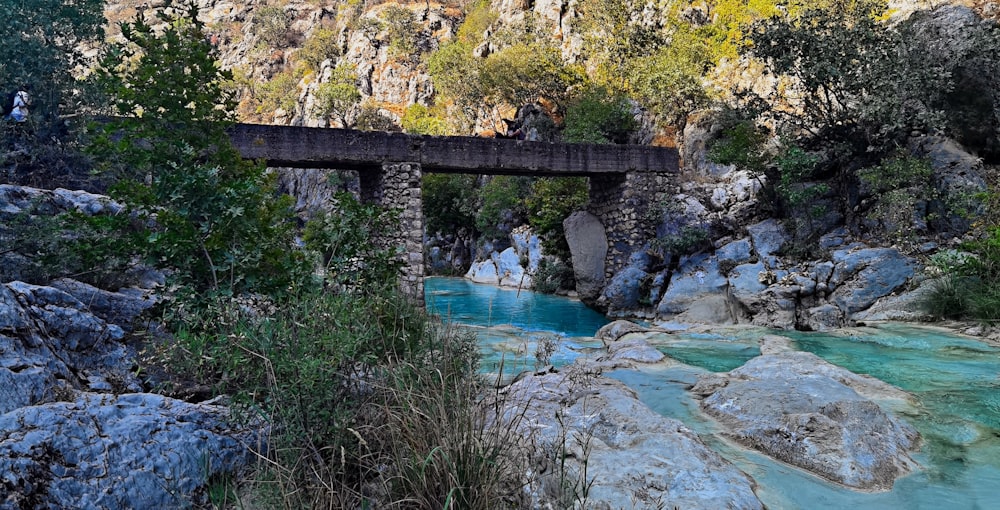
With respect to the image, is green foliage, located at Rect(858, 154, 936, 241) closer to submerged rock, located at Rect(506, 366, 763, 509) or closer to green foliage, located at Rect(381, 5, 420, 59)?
submerged rock, located at Rect(506, 366, 763, 509)

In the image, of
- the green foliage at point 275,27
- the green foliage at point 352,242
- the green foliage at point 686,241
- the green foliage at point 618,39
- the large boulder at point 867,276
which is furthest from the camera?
the green foliage at point 275,27

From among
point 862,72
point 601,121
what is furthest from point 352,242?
point 601,121

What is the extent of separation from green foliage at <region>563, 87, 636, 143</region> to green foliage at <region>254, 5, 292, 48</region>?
46727 millimetres

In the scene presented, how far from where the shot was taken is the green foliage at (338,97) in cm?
4141

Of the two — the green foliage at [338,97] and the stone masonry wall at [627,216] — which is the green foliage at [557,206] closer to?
the stone masonry wall at [627,216]

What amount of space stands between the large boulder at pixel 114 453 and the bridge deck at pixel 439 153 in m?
11.0

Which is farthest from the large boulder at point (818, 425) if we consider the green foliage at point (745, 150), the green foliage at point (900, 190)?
the green foliage at point (745, 150)

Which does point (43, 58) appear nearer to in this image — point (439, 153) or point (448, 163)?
point (439, 153)

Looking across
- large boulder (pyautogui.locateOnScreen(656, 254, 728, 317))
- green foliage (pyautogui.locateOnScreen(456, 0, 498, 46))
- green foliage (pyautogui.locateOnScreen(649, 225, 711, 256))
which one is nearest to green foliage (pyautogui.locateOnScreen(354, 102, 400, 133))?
green foliage (pyautogui.locateOnScreen(456, 0, 498, 46))

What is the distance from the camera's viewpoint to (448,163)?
15398mm

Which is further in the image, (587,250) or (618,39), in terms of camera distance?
(618,39)

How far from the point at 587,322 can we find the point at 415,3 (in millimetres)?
44601

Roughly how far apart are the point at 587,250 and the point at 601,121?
7.79 metres

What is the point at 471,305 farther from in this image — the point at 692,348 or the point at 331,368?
the point at 331,368
